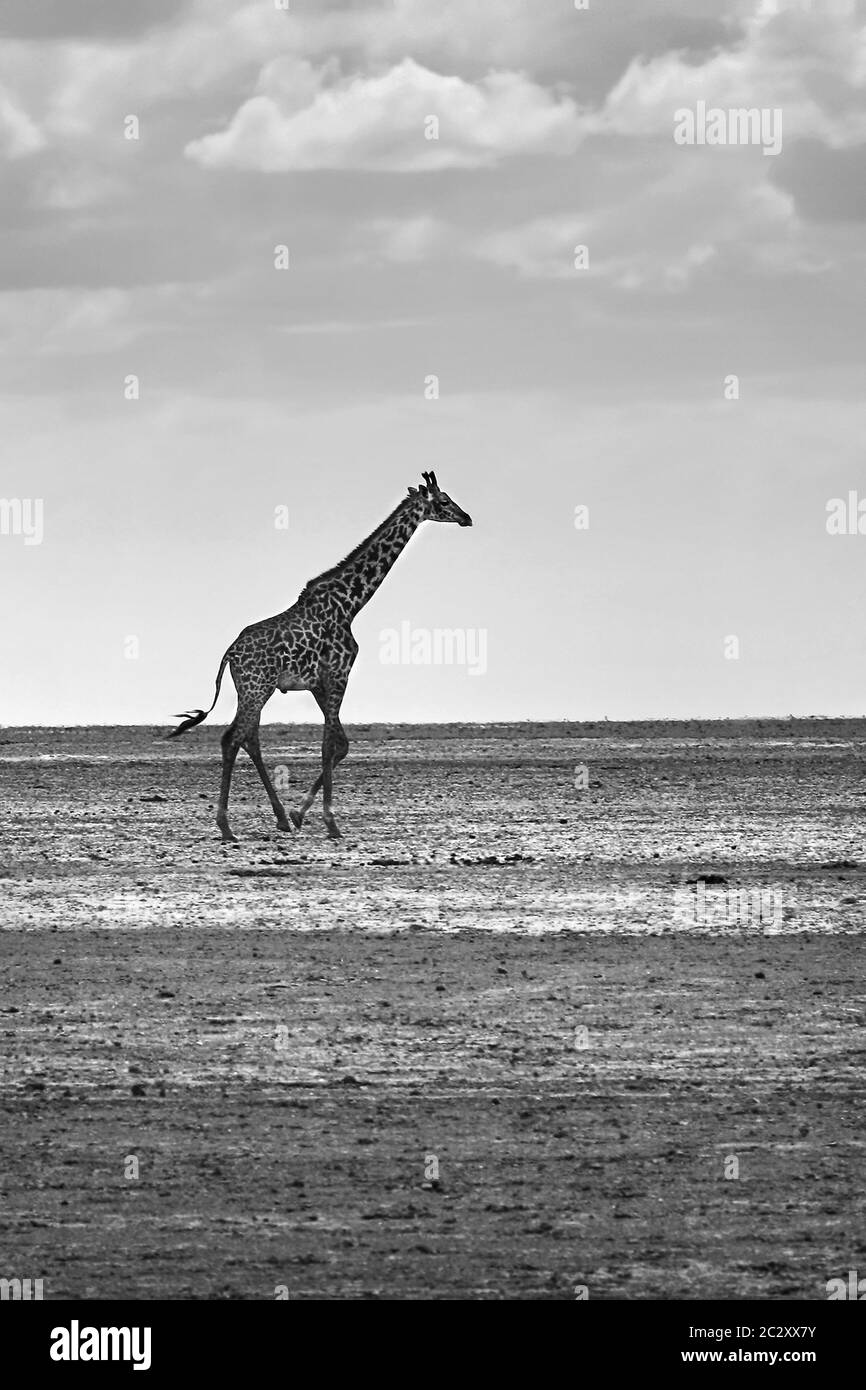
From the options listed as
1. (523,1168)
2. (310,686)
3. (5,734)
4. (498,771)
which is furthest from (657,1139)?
(5,734)

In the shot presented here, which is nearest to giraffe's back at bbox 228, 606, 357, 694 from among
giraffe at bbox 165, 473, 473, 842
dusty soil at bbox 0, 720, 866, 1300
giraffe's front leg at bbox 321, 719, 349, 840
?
giraffe at bbox 165, 473, 473, 842

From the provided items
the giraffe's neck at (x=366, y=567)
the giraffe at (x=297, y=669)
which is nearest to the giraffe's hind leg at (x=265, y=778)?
the giraffe at (x=297, y=669)

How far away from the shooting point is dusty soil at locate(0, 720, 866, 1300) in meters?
9.51

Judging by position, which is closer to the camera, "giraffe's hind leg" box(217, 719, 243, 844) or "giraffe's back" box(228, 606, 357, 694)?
"giraffe's hind leg" box(217, 719, 243, 844)

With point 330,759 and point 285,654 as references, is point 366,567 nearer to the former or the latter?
point 285,654

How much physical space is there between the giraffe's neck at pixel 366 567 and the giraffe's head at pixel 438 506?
0.12 metres

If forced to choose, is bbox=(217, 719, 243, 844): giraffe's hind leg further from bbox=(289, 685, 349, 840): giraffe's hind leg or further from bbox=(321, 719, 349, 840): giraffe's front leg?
bbox=(321, 719, 349, 840): giraffe's front leg

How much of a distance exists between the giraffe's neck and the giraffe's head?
0.40ft

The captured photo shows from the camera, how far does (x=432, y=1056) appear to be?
1344 cm

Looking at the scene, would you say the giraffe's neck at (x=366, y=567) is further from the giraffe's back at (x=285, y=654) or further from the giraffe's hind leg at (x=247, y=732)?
the giraffe's hind leg at (x=247, y=732)

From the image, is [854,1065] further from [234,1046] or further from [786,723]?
[786,723]

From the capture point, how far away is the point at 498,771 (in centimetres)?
3469

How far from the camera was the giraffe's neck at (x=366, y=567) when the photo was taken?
81.5ft

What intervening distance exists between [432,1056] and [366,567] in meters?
12.2
